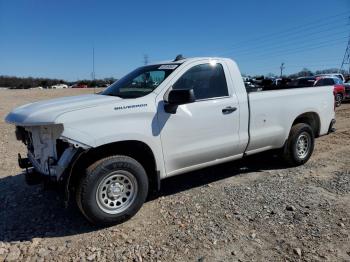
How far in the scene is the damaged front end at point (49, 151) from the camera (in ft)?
11.9

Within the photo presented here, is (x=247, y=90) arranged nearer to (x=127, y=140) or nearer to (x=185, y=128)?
(x=185, y=128)

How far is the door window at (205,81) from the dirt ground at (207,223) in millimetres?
1439

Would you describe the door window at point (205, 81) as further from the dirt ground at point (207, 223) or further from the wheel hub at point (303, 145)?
the wheel hub at point (303, 145)

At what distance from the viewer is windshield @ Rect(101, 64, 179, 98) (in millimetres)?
4453

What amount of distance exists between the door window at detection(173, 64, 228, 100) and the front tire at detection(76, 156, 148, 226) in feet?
4.07

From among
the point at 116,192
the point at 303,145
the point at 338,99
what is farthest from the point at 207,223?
the point at 338,99

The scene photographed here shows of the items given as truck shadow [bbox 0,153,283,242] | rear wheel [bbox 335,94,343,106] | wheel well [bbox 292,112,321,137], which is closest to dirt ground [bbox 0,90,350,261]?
truck shadow [bbox 0,153,283,242]

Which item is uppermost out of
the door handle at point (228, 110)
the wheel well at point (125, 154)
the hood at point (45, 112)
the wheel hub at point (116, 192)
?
the hood at point (45, 112)

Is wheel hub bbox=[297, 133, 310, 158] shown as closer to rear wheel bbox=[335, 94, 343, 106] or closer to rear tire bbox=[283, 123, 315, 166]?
rear tire bbox=[283, 123, 315, 166]

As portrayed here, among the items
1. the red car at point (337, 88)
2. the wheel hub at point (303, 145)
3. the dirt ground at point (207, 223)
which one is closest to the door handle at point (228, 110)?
the dirt ground at point (207, 223)

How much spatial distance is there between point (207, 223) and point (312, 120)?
137 inches

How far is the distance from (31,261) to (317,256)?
9.12ft

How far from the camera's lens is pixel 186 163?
4504mm

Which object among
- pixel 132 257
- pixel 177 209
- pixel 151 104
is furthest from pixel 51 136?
pixel 177 209
